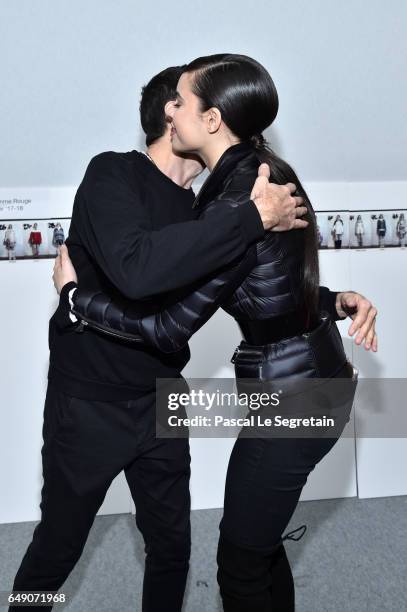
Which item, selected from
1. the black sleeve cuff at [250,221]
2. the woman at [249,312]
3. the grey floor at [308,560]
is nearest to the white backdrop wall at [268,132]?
the grey floor at [308,560]

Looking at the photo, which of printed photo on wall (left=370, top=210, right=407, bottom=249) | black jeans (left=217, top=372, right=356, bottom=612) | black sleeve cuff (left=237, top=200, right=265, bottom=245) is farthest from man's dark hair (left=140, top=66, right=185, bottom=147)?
printed photo on wall (left=370, top=210, right=407, bottom=249)

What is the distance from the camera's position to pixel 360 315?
1473 millimetres

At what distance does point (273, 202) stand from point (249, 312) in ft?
0.74

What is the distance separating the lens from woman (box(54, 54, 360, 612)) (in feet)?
4.14

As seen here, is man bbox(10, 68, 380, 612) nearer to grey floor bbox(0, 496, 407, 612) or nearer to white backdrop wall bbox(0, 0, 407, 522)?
grey floor bbox(0, 496, 407, 612)

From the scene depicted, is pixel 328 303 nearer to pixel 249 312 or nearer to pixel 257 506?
pixel 249 312

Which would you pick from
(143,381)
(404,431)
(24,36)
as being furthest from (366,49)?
(143,381)

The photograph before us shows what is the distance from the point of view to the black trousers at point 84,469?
4.66 ft

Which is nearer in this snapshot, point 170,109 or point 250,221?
point 250,221

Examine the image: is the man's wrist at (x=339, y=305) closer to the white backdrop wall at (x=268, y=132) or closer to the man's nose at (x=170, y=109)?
the man's nose at (x=170, y=109)

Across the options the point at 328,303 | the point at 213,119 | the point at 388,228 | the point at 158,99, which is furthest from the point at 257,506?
the point at 388,228

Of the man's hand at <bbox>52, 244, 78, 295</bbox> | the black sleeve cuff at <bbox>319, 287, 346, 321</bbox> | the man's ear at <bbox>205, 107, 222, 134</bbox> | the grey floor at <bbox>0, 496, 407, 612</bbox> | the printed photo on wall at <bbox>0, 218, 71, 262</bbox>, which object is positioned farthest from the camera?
the printed photo on wall at <bbox>0, 218, 71, 262</bbox>

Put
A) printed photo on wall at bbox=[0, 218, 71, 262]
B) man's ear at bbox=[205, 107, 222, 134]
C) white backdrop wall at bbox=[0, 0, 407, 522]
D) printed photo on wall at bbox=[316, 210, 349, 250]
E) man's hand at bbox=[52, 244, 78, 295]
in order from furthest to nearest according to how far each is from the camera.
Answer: printed photo on wall at bbox=[316, 210, 349, 250] → printed photo on wall at bbox=[0, 218, 71, 262] → white backdrop wall at bbox=[0, 0, 407, 522] → man's hand at bbox=[52, 244, 78, 295] → man's ear at bbox=[205, 107, 222, 134]

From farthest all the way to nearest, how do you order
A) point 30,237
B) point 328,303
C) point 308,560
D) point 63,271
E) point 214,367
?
point 214,367
point 30,237
point 308,560
point 328,303
point 63,271
